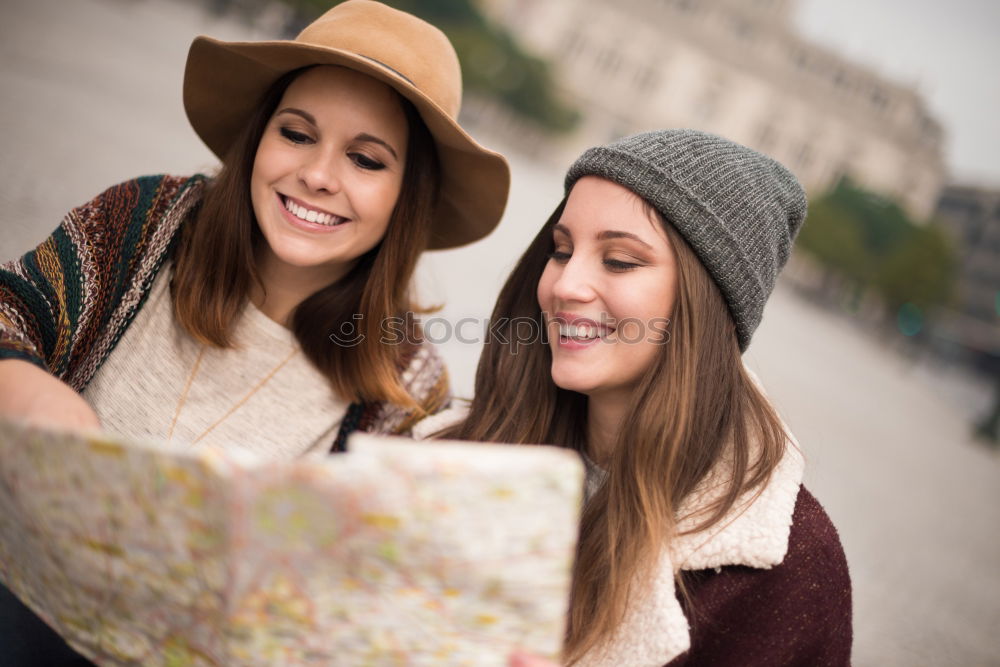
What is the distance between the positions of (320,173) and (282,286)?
48 cm

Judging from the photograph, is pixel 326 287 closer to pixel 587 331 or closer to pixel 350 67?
pixel 350 67

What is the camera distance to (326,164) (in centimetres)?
192

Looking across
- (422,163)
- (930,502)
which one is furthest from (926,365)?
(422,163)

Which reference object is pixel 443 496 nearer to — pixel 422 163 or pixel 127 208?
pixel 422 163

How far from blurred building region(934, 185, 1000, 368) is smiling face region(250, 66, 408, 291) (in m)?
39.4

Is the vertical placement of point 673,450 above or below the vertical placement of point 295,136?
below

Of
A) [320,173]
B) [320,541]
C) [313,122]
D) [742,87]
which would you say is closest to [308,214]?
[320,173]

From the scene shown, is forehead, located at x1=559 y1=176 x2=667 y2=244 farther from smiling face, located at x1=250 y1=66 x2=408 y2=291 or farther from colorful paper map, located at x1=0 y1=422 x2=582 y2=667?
colorful paper map, located at x1=0 y1=422 x2=582 y2=667

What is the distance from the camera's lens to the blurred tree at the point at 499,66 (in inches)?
1243

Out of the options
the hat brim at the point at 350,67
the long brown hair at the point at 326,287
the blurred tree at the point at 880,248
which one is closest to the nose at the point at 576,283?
the hat brim at the point at 350,67

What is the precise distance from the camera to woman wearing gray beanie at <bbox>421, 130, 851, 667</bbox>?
155 centimetres

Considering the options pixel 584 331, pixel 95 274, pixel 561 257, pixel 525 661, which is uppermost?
pixel 561 257

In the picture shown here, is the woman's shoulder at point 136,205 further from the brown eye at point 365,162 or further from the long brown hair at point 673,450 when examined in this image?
the long brown hair at point 673,450

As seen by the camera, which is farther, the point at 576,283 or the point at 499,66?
the point at 499,66
